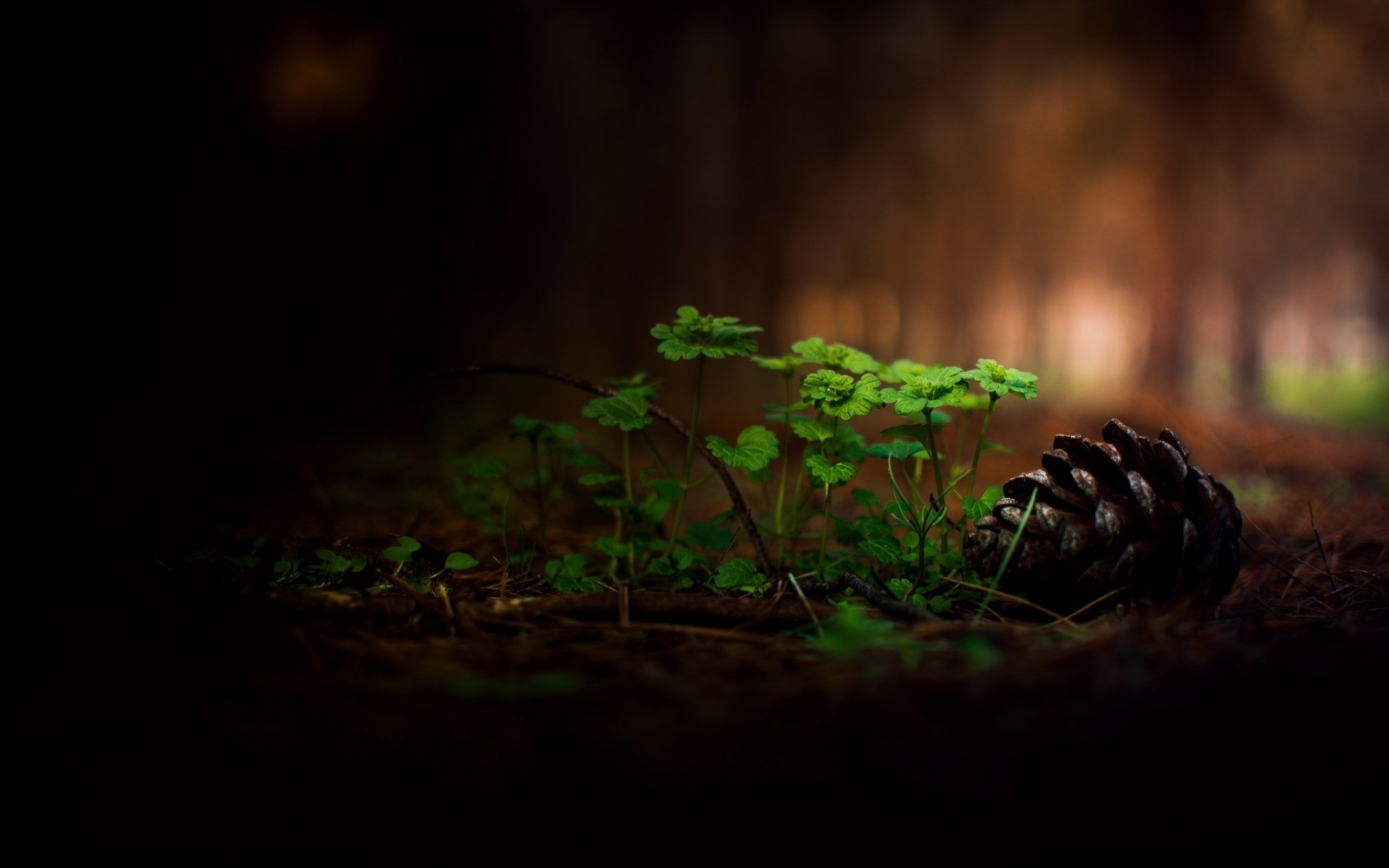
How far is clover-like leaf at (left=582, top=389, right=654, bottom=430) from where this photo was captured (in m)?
1.16

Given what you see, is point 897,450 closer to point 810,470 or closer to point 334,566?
point 810,470

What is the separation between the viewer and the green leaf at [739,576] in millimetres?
1168

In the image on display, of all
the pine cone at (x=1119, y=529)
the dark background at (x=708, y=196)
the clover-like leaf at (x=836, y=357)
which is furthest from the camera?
the dark background at (x=708, y=196)

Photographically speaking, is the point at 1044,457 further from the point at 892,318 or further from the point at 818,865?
the point at 892,318

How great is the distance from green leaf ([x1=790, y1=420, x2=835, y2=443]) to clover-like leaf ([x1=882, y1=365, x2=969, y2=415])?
0.44 feet

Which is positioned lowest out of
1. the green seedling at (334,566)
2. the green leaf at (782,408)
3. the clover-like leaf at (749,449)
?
the green seedling at (334,566)

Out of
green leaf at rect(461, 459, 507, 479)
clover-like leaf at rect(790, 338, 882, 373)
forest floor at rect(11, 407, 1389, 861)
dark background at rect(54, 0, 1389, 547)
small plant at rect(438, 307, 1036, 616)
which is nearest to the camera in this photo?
forest floor at rect(11, 407, 1389, 861)

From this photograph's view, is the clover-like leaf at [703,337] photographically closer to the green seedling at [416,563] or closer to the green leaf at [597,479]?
the green leaf at [597,479]

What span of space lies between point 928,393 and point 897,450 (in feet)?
0.43

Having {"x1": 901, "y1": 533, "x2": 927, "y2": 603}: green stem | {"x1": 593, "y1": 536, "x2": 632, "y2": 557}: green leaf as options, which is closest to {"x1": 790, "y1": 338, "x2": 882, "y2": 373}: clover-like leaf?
{"x1": 901, "y1": 533, "x2": 927, "y2": 603}: green stem

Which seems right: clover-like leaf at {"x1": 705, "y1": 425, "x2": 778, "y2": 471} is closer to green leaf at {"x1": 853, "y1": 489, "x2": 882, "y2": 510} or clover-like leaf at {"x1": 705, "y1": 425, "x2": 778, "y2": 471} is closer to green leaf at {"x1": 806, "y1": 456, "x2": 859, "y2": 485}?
green leaf at {"x1": 806, "y1": 456, "x2": 859, "y2": 485}

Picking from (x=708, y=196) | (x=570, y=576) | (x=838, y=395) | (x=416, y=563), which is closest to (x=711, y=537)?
(x=570, y=576)

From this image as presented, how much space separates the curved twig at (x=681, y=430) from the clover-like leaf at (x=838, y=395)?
204 mm

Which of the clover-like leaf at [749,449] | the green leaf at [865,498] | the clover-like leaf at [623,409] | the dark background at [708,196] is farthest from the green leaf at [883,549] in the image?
the dark background at [708,196]
